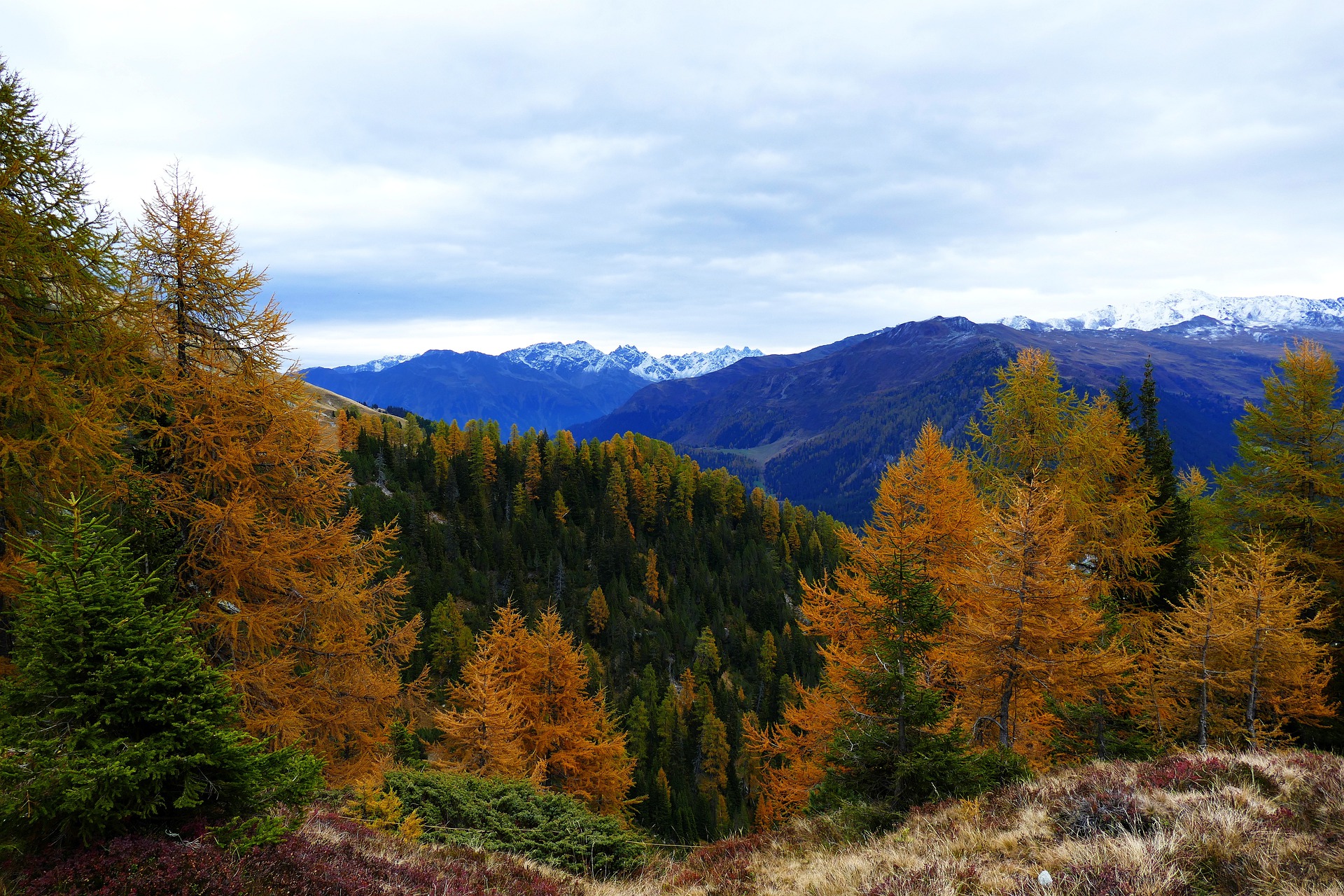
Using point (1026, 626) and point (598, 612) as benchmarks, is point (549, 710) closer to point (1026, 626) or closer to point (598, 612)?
point (1026, 626)

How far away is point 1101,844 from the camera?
541cm

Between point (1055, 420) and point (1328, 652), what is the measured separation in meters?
9.04

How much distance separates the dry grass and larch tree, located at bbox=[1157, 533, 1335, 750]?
7.71 metres

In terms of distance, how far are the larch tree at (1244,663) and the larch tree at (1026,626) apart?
3462 mm

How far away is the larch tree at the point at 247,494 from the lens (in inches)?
401

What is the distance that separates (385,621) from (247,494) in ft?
16.5

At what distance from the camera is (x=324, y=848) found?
20.6 ft

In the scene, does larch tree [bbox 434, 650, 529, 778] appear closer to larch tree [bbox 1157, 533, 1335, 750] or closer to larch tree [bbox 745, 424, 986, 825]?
larch tree [bbox 745, 424, 986, 825]

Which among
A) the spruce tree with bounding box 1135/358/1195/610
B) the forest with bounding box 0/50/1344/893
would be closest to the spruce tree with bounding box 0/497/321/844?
the forest with bounding box 0/50/1344/893

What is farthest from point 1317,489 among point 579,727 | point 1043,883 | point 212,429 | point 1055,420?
point 212,429

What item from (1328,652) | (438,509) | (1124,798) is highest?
(1124,798)

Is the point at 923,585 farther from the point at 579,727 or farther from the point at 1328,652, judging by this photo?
the point at 579,727

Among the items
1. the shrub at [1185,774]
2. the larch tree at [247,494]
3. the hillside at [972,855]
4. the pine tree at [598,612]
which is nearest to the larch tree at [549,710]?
the larch tree at [247,494]

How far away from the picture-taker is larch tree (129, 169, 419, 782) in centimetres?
1020
